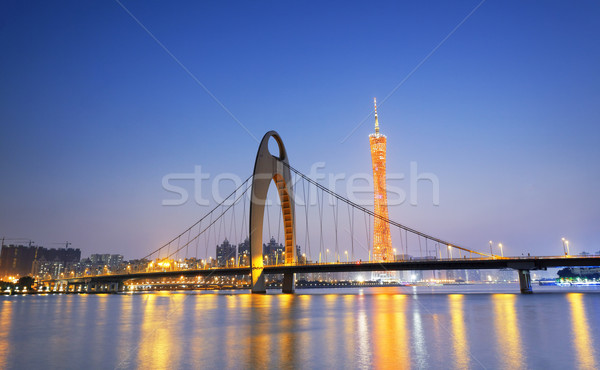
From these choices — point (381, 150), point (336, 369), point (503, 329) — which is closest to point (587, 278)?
point (381, 150)

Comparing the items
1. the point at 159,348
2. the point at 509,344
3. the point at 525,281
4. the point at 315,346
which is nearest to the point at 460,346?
the point at 509,344

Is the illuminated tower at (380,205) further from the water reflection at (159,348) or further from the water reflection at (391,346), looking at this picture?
the water reflection at (159,348)

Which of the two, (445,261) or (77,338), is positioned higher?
(445,261)

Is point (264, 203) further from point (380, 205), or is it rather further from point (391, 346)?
point (380, 205)

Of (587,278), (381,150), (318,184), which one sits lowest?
(587,278)

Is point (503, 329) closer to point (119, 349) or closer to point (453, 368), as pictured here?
point (453, 368)

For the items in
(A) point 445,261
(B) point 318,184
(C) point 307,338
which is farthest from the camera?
(B) point 318,184
